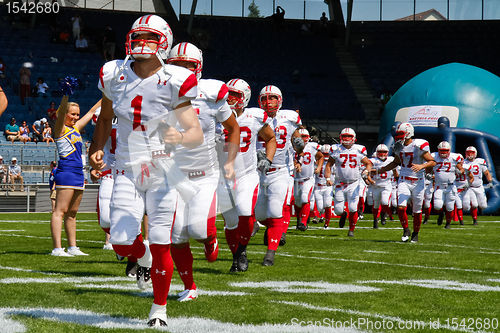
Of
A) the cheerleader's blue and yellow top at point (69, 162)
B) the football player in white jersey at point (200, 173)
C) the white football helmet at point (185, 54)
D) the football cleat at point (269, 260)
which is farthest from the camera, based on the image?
the cheerleader's blue and yellow top at point (69, 162)

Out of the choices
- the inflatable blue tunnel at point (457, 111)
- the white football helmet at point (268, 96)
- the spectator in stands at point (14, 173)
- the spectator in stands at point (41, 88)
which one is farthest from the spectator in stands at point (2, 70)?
the white football helmet at point (268, 96)

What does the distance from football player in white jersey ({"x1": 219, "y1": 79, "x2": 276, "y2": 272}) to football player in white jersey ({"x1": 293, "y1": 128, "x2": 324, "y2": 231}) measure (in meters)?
6.05

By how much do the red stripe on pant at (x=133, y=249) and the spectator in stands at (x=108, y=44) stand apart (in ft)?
81.1

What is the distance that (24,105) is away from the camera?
25891 millimetres

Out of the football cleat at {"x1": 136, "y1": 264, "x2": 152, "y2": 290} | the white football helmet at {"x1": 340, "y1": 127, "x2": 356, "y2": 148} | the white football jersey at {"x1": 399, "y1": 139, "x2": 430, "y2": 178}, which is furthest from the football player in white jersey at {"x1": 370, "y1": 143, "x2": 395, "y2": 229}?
the football cleat at {"x1": 136, "y1": 264, "x2": 152, "y2": 290}

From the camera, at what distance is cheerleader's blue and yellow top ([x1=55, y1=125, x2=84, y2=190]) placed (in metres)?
8.58

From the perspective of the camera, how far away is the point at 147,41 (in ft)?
15.1

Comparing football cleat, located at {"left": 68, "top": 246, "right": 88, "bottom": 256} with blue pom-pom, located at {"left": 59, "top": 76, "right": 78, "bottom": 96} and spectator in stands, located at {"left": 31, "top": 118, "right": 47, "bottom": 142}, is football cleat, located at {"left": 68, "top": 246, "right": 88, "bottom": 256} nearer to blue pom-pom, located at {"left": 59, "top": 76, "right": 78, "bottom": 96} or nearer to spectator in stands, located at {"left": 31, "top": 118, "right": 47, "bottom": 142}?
blue pom-pom, located at {"left": 59, "top": 76, "right": 78, "bottom": 96}

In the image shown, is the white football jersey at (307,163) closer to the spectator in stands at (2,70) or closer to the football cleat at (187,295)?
the football cleat at (187,295)

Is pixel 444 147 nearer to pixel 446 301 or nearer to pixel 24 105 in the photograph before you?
pixel 446 301

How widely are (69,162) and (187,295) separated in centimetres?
384

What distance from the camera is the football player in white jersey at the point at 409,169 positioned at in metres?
11.8

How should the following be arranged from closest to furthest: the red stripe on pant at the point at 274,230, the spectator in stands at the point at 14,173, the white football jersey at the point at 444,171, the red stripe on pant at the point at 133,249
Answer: the red stripe on pant at the point at 133,249
the red stripe on pant at the point at 274,230
the white football jersey at the point at 444,171
the spectator in stands at the point at 14,173

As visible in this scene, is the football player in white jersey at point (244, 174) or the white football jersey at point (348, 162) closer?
the football player in white jersey at point (244, 174)
